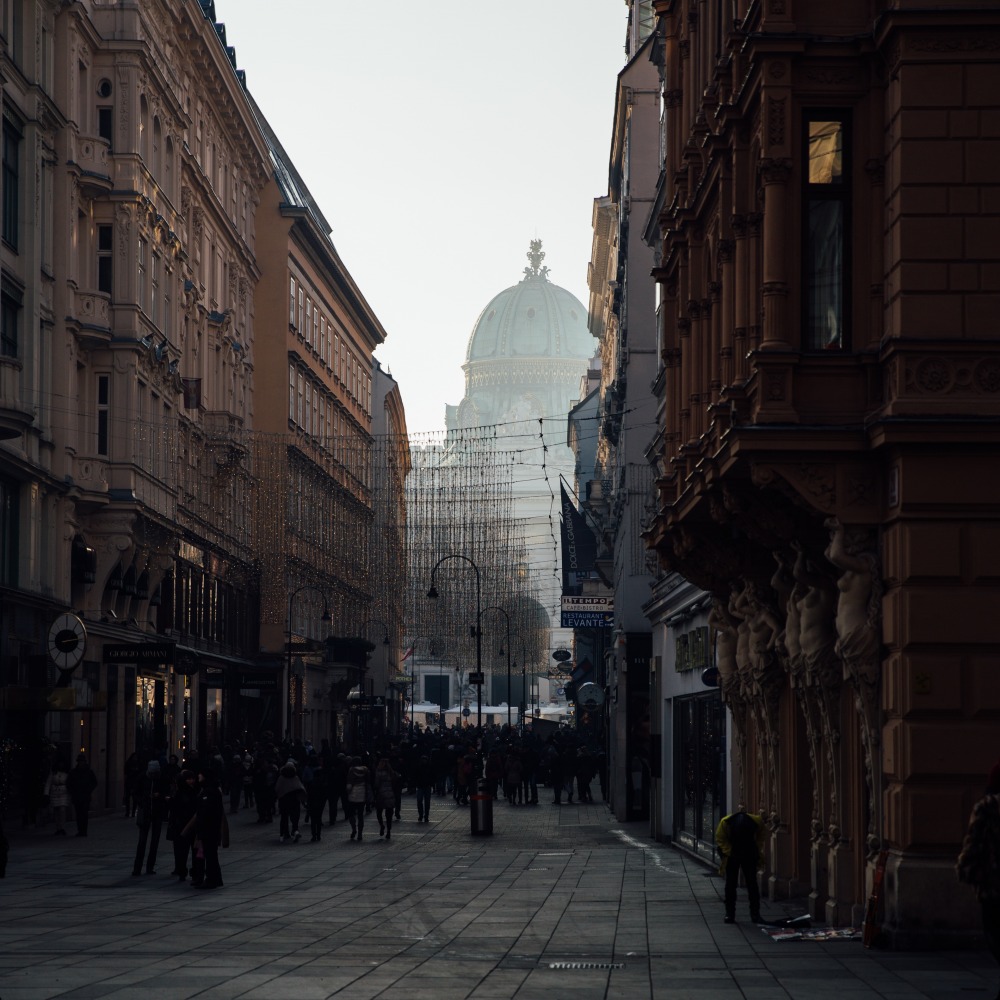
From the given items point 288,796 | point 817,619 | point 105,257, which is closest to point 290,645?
point 105,257

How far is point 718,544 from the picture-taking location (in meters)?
25.7

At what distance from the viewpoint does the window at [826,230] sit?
20016mm

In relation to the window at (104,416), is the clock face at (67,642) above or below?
below

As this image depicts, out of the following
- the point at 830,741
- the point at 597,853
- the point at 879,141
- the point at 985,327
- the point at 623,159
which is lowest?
the point at 597,853

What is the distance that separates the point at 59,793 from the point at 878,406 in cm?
2544

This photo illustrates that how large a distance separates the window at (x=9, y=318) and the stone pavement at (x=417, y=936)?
10.9 meters

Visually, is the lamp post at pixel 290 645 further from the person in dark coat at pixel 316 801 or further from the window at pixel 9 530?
the window at pixel 9 530

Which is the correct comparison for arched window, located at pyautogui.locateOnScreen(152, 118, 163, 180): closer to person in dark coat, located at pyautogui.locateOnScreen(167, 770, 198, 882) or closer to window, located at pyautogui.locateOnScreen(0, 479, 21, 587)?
window, located at pyautogui.locateOnScreen(0, 479, 21, 587)

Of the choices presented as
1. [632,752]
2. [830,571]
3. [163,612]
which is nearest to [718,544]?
[830,571]

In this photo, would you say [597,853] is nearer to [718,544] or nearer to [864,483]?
[718,544]

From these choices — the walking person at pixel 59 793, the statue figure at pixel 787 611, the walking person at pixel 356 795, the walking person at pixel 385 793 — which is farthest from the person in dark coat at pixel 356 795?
the statue figure at pixel 787 611

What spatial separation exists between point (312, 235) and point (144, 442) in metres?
31.7

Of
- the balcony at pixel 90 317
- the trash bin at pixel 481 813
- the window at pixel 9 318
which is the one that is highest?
the balcony at pixel 90 317

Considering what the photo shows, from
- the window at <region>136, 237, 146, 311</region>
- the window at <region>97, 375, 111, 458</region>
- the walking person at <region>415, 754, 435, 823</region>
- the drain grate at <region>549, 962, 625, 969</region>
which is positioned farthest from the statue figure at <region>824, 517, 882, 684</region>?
the window at <region>136, 237, 146, 311</region>
